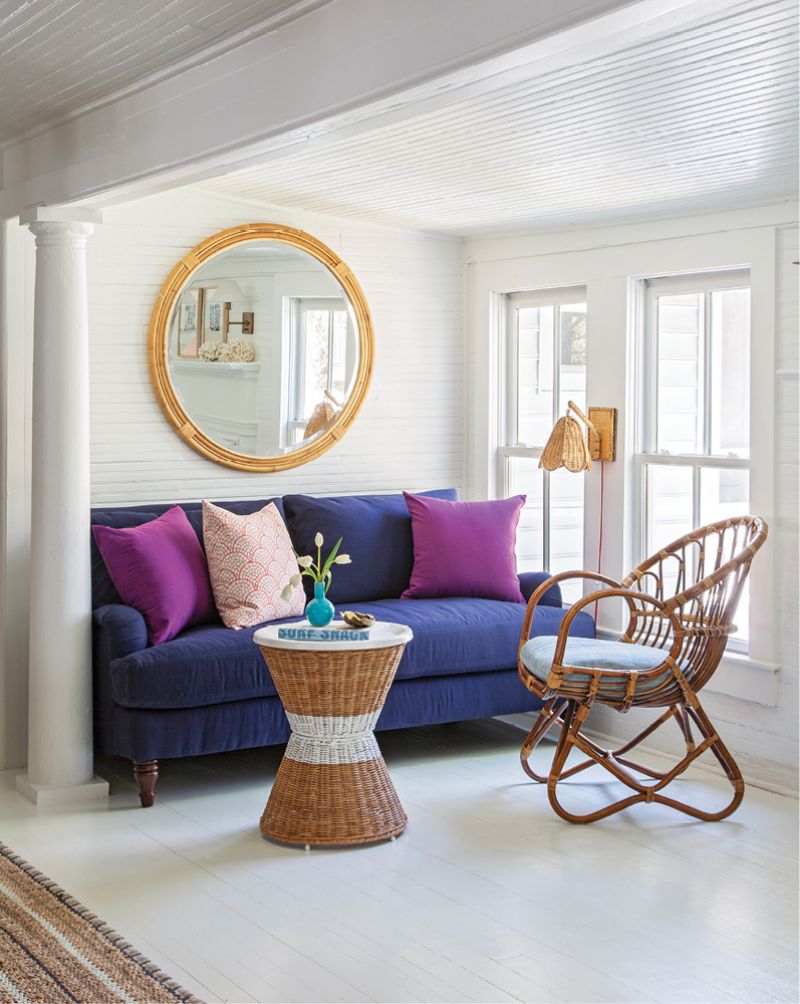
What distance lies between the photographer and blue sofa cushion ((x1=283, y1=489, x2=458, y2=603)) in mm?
5430

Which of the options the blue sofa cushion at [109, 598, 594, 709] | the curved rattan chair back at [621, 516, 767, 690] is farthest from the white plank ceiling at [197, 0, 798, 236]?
the blue sofa cushion at [109, 598, 594, 709]

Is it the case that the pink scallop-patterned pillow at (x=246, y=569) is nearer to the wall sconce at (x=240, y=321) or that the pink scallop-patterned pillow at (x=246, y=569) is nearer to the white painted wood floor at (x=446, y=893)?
the white painted wood floor at (x=446, y=893)

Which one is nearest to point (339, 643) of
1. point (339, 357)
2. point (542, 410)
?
point (339, 357)

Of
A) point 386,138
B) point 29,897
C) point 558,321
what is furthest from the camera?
point 558,321

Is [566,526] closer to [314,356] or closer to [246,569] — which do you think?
[314,356]

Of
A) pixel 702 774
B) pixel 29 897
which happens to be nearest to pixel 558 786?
pixel 702 774

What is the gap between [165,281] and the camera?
530 cm

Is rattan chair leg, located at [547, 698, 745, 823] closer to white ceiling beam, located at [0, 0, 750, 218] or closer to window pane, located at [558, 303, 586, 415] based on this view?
window pane, located at [558, 303, 586, 415]

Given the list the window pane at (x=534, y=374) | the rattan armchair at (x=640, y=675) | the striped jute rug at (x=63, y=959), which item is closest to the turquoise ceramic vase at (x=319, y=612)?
the rattan armchair at (x=640, y=675)

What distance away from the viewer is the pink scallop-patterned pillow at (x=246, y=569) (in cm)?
478

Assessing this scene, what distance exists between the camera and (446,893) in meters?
3.56

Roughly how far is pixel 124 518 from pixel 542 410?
2.24 meters

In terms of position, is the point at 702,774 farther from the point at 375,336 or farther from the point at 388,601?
the point at 375,336

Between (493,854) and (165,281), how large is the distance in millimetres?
2863
